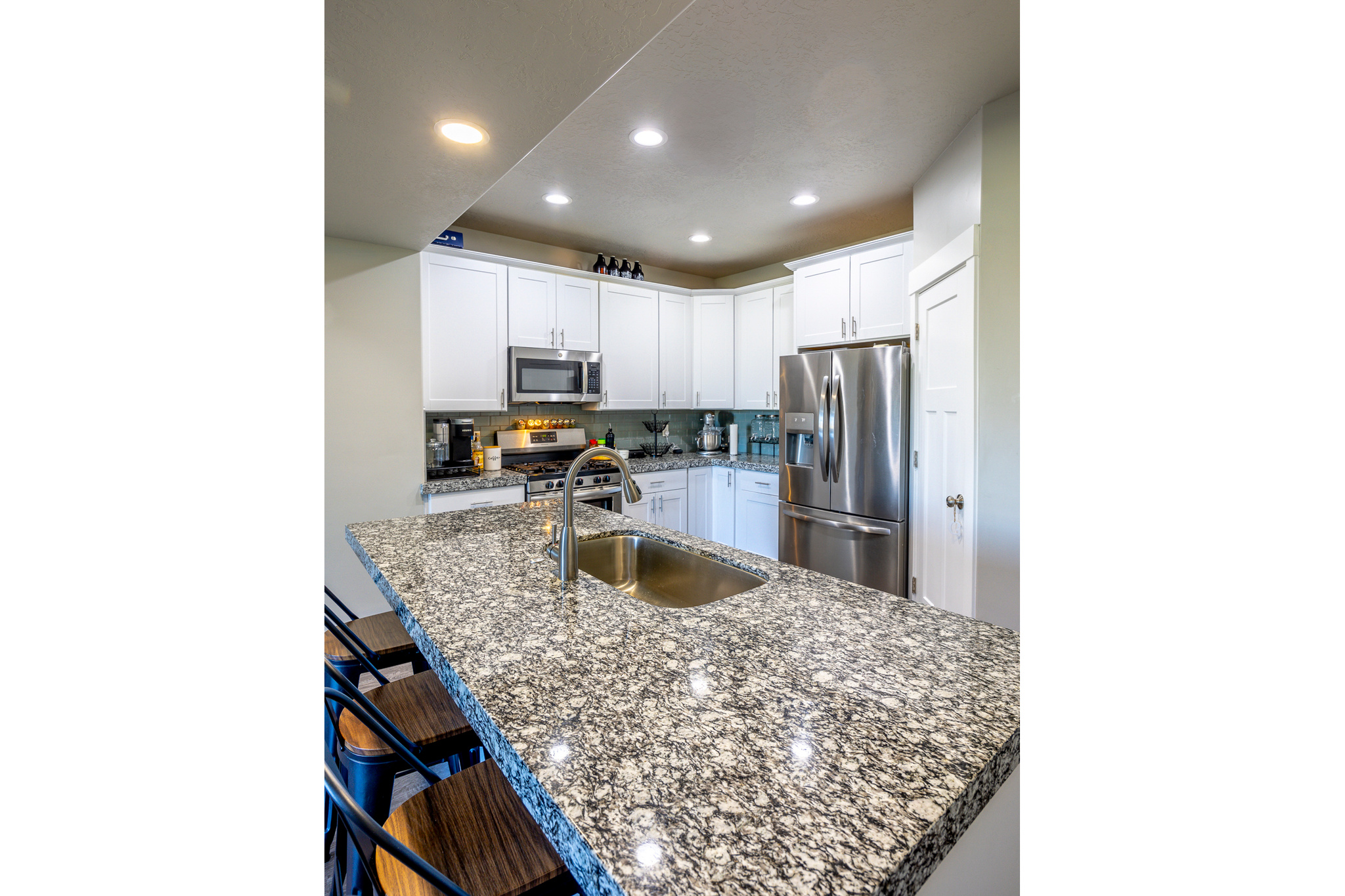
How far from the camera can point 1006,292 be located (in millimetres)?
2018

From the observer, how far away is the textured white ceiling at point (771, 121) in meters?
1.75

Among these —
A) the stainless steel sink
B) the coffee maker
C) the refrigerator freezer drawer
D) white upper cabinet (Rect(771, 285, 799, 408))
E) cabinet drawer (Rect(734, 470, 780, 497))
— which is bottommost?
the refrigerator freezer drawer

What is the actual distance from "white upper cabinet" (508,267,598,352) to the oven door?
3.30 feet

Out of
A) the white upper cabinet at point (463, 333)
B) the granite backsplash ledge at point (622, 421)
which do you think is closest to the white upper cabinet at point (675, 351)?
the granite backsplash ledge at point (622, 421)

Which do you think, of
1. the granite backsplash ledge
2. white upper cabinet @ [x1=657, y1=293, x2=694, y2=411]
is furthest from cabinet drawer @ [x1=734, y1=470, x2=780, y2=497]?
white upper cabinet @ [x1=657, y1=293, x2=694, y2=411]

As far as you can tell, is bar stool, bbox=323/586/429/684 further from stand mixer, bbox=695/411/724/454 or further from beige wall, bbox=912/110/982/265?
stand mixer, bbox=695/411/724/454

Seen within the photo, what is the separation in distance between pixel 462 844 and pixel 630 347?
3.67 m

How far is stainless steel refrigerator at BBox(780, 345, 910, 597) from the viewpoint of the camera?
299 cm

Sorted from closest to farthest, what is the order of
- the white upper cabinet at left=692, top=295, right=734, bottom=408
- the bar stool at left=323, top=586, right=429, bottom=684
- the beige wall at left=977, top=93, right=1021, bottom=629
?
the bar stool at left=323, top=586, right=429, bottom=684, the beige wall at left=977, top=93, right=1021, bottom=629, the white upper cabinet at left=692, top=295, right=734, bottom=408

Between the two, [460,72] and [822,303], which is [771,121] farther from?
[822,303]

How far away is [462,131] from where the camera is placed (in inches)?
63.8

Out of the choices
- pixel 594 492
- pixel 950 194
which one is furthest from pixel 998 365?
pixel 594 492

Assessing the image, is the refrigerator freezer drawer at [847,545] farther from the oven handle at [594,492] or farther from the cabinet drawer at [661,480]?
the oven handle at [594,492]

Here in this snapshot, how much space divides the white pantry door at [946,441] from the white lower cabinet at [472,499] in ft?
6.80
